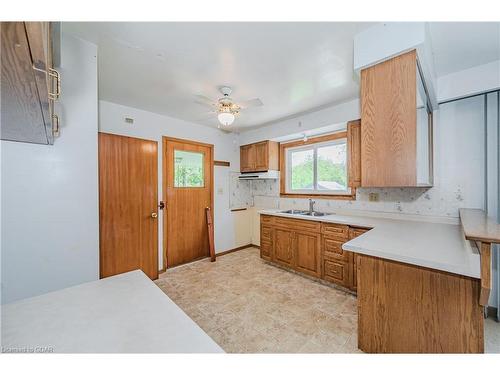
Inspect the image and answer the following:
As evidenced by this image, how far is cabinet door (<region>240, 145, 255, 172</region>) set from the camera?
408 cm

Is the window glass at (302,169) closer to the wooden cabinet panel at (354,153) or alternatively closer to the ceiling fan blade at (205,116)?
the wooden cabinet panel at (354,153)

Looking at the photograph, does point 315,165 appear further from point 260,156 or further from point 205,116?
point 205,116

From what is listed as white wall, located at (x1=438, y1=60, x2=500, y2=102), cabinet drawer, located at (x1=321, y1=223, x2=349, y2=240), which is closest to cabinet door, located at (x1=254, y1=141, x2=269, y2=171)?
cabinet drawer, located at (x1=321, y1=223, x2=349, y2=240)

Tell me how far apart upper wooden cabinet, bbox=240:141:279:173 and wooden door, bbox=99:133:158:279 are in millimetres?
1811

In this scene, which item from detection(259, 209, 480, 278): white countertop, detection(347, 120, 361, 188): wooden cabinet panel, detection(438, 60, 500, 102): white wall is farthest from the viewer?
detection(347, 120, 361, 188): wooden cabinet panel

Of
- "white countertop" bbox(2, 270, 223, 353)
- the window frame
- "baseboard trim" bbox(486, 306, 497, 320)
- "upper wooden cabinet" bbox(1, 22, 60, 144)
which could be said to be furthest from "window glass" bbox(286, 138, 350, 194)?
"upper wooden cabinet" bbox(1, 22, 60, 144)

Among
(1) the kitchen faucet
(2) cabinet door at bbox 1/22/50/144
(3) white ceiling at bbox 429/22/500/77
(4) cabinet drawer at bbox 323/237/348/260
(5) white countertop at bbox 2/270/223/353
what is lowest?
(4) cabinet drawer at bbox 323/237/348/260

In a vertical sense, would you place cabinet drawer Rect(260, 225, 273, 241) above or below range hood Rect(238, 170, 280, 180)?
below

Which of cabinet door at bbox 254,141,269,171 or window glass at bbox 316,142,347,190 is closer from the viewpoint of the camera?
window glass at bbox 316,142,347,190

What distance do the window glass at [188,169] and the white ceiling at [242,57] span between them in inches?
40.0

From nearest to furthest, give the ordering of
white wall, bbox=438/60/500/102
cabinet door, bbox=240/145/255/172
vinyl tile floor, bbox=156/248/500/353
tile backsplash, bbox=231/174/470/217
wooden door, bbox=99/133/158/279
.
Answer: vinyl tile floor, bbox=156/248/500/353 → white wall, bbox=438/60/500/102 → tile backsplash, bbox=231/174/470/217 → wooden door, bbox=99/133/158/279 → cabinet door, bbox=240/145/255/172

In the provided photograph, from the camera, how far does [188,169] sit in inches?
141

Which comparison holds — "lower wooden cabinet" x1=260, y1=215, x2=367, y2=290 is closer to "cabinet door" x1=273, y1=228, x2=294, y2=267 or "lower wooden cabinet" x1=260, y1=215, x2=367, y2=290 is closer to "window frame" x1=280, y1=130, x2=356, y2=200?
"cabinet door" x1=273, y1=228, x2=294, y2=267

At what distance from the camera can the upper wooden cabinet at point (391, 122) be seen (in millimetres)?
1385
